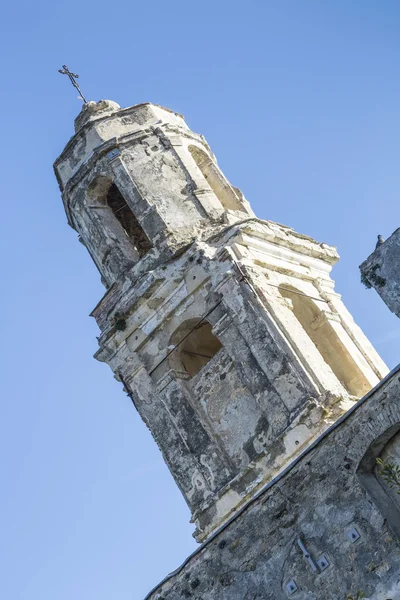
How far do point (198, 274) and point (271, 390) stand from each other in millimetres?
2082

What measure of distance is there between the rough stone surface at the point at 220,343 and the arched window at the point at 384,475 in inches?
1.8

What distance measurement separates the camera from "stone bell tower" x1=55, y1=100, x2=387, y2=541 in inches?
484

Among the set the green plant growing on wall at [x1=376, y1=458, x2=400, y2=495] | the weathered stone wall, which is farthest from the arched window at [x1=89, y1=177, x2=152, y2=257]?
the green plant growing on wall at [x1=376, y1=458, x2=400, y2=495]

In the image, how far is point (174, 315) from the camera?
45.2ft

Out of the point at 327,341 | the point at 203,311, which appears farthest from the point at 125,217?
the point at 327,341

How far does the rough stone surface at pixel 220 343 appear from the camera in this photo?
983cm

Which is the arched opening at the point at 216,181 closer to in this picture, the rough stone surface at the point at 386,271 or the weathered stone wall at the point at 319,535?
the weathered stone wall at the point at 319,535

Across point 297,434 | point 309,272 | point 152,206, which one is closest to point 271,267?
point 309,272

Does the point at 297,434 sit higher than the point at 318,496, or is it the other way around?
the point at 297,434

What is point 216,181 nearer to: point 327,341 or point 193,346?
point 193,346

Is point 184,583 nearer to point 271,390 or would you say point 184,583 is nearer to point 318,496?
point 318,496

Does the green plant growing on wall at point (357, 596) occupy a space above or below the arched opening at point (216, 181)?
below

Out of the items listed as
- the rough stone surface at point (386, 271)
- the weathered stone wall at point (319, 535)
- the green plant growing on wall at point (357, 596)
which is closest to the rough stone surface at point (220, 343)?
the weathered stone wall at point (319, 535)

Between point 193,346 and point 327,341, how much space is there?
5.80 feet
